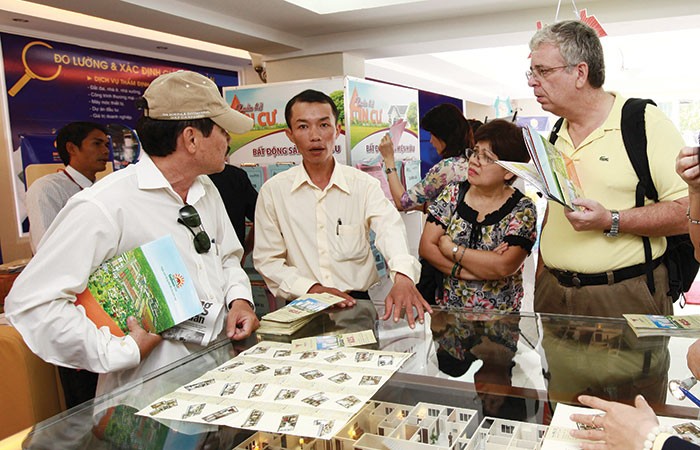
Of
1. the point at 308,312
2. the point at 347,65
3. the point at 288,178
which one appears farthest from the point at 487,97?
the point at 308,312

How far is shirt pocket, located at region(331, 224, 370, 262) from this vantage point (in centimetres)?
272

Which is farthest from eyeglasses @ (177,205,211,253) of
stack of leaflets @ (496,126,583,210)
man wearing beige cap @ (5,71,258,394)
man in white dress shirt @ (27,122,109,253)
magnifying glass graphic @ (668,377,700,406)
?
man in white dress shirt @ (27,122,109,253)

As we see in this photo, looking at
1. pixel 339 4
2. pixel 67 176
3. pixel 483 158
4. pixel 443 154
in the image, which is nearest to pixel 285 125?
pixel 339 4

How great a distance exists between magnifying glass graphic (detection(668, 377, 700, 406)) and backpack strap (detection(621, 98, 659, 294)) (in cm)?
95

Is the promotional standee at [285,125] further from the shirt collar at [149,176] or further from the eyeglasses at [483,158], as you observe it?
the shirt collar at [149,176]

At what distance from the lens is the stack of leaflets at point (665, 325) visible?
5.18 feet

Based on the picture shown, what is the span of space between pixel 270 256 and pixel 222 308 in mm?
769

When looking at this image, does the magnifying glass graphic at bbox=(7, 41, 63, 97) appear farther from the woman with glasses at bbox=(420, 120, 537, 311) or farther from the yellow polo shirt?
the yellow polo shirt

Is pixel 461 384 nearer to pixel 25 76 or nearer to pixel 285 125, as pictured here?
pixel 285 125

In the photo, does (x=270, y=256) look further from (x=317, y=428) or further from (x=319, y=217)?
(x=317, y=428)

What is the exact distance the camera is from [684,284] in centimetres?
224

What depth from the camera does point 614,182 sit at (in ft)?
7.02

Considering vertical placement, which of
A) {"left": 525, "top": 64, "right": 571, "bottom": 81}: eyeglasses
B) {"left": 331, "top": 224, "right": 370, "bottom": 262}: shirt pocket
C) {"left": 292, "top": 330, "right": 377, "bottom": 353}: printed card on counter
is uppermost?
{"left": 525, "top": 64, "right": 571, "bottom": 81}: eyeglasses

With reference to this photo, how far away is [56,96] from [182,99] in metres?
3.62
